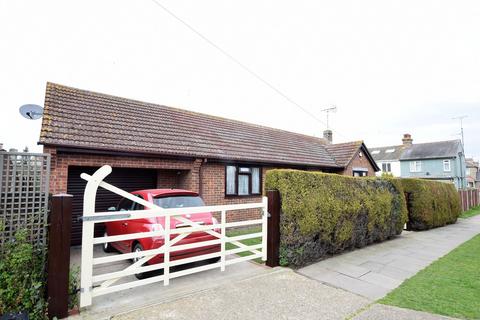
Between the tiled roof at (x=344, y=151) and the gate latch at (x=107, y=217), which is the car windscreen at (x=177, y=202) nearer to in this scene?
the gate latch at (x=107, y=217)

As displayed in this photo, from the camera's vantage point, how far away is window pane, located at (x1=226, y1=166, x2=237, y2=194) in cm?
978

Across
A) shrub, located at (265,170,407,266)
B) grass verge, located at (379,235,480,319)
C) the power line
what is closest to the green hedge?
shrub, located at (265,170,407,266)

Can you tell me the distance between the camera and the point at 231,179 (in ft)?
32.4

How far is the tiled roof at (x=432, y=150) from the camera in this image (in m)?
32.9

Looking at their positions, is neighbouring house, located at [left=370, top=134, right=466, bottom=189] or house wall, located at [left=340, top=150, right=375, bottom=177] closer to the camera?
house wall, located at [left=340, top=150, right=375, bottom=177]

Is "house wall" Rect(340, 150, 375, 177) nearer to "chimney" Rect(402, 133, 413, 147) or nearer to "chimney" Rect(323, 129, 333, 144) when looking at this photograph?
"chimney" Rect(323, 129, 333, 144)

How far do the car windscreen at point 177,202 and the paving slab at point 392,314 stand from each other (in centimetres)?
358

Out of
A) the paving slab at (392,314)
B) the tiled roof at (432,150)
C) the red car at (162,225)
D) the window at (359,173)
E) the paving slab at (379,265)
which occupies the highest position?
the tiled roof at (432,150)

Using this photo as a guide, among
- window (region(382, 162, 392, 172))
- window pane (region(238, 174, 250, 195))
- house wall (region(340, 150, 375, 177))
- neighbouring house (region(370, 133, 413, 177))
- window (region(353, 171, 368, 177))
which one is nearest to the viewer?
window pane (region(238, 174, 250, 195))

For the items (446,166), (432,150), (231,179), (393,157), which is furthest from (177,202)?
(393,157)

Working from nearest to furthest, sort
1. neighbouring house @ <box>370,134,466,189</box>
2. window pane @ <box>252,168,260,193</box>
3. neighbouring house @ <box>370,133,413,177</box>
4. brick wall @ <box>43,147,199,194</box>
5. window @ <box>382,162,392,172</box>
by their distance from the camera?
brick wall @ <box>43,147,199,194</box>, window pane @ <box>252,168,260,193</box>, neighbouring house @ <box>370,134,466,189</box>, neighbouring house @ <box>370,133,413,177</box>, window @ <box>382,162,392,172</box>

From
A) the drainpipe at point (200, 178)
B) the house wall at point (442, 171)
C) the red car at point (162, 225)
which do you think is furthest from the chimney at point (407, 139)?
the red car at point (162, 225)

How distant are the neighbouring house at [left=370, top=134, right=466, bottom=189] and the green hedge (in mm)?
26596

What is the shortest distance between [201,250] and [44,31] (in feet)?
26.6
